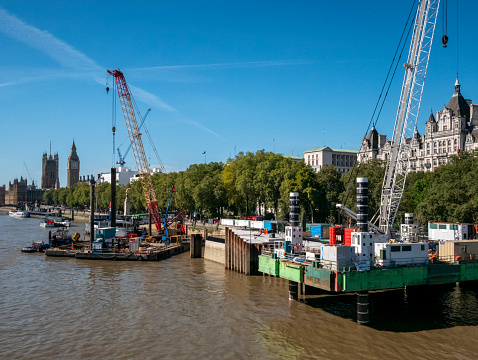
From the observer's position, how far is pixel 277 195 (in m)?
91.4

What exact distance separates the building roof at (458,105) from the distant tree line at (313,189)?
47.7 meters

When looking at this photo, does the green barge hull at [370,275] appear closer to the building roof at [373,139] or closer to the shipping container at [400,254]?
the shipping container at [400,254]

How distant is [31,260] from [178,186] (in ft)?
213

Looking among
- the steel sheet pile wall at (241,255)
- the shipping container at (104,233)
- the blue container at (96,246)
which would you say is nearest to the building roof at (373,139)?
the shipping container at (104,233)

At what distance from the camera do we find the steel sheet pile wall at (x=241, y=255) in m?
46.7

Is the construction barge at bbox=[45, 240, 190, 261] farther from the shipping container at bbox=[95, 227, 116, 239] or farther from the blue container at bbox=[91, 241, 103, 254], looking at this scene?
the shipping container at bbox=[95, 227, 116, 239]

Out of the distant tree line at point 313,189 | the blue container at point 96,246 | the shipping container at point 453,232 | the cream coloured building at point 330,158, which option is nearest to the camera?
the shipping container at point 453,232

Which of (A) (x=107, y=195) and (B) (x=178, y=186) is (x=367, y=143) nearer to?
(B) (x=178, y=186)

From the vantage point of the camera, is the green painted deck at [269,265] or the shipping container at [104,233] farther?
the shipping container at [104,233]

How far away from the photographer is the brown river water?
2464 centimetres

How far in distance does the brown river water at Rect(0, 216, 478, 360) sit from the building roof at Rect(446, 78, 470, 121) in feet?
350

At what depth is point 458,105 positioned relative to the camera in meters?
135

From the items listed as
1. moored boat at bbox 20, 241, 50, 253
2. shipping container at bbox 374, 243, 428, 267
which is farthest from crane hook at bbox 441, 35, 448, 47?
moored boat at bbox 20, 241, 50, 253

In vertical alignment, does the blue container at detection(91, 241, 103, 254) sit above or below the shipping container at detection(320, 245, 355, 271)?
below
